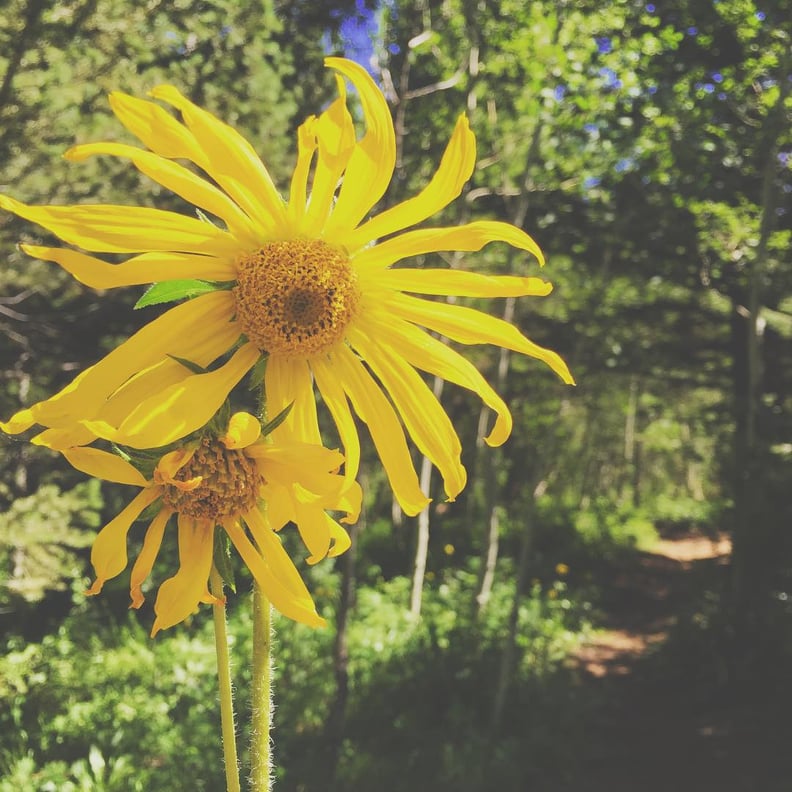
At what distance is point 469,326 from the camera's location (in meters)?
0.73

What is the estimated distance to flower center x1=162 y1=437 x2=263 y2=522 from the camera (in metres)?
0.71

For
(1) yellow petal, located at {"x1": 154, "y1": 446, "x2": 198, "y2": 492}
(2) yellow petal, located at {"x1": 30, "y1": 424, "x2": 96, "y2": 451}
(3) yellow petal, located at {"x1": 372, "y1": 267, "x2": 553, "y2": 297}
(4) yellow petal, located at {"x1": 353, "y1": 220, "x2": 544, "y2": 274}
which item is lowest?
(1) yellow petal, located at {"x1": 154, "y1": 446, "x2": 198, "y2": 492}

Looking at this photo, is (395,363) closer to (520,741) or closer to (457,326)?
(457,326)

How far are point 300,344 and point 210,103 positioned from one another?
19.1 ft

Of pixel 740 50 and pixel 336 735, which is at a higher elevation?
pixel 740 50

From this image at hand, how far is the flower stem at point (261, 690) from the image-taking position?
684 millimetres

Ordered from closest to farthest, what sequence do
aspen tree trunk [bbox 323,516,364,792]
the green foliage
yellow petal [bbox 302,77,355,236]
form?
yellow petal [bbox 302,77,355,236] → the green foliage → aspen tree trunk [bbox 323,516,364,792]

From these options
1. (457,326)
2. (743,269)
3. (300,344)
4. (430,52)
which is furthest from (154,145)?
(743,269)

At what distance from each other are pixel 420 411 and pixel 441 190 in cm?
23

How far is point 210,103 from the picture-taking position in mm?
5859

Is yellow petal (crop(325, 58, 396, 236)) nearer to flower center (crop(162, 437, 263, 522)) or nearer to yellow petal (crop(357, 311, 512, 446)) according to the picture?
yellow petal (crop(357, 311, 512, 446))

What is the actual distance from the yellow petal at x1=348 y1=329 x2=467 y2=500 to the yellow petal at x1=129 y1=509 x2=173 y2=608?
10.5 inches

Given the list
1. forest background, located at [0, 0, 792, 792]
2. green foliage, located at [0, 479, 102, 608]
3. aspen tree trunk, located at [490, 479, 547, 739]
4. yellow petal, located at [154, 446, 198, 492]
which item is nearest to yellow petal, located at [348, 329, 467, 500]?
yellow petal, located at [154, 446, 198, 492]

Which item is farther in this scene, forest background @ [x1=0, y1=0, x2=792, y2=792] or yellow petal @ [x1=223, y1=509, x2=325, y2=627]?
forest background @ [x1=0, y1=0, x2=792, y2=792]
